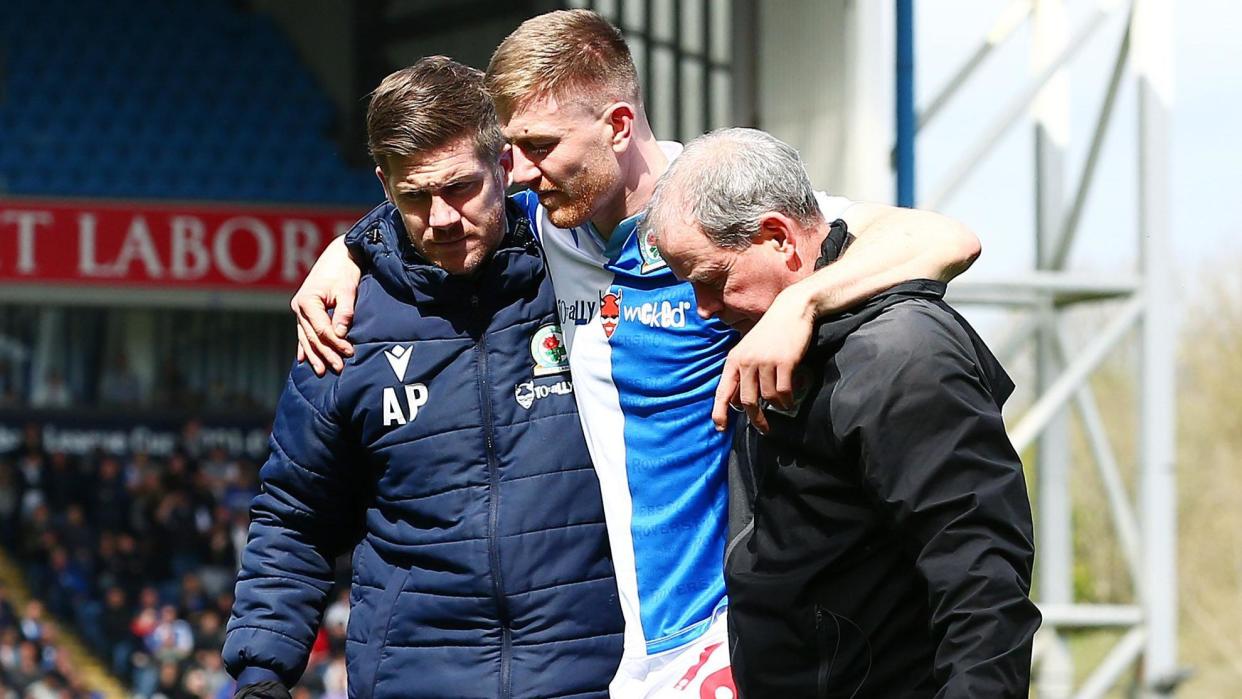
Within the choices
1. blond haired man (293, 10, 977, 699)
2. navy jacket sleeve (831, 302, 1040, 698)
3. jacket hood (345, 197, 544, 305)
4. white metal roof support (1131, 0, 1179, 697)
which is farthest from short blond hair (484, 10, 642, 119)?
white metal roof support (1131, 0, 1179, 697)

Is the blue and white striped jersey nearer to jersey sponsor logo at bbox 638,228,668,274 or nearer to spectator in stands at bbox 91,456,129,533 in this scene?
jersey sponsor logo at bbox 638,228,668,274

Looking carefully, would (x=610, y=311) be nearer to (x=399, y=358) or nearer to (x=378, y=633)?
(x=399, y=358)

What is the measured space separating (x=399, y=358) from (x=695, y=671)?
2.00 feet

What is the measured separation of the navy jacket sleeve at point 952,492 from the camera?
1.66m

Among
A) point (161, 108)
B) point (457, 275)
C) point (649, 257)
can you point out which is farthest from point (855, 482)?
point (161, 108)

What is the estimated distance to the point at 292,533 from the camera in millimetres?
2395

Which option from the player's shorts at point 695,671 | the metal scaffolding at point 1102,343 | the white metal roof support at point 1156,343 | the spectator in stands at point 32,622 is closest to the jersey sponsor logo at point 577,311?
→ the player's shorts at point 695,671

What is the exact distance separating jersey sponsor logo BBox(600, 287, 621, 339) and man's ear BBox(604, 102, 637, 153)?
19 centimetres

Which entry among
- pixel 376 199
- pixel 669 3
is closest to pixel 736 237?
pixel 669 3

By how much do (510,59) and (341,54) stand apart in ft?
33.6

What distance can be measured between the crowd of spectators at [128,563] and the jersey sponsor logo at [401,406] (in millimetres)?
8826

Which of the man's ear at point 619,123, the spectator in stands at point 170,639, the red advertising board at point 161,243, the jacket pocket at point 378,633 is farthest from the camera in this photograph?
the spectator in stands at point 170,639

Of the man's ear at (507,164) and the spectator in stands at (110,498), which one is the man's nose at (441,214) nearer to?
the man's ear at (507,164)

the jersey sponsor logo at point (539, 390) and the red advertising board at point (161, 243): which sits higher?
the jersey sponsor logo at point (539, 390)
